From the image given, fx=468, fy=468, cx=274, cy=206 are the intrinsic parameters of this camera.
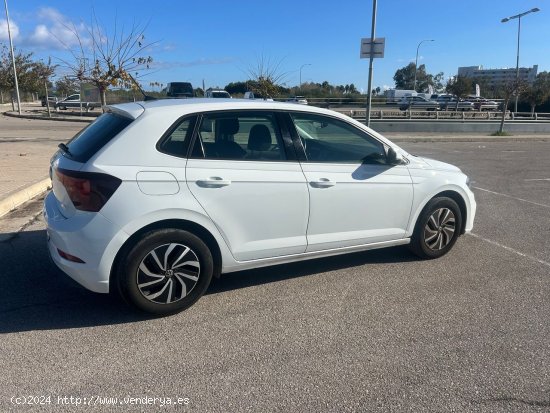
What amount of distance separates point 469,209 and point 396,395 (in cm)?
302

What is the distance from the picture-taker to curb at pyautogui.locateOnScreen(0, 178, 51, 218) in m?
6.65

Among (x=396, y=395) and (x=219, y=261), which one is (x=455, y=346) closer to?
(x=396, y=395)

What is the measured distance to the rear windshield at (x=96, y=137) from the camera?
3648 mm

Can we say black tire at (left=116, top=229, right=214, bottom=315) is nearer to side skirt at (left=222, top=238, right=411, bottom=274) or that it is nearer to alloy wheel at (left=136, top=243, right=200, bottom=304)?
alloy wheel at (left=136, top=243, right=200, bottom=304)

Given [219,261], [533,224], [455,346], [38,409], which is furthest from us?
[533,224]

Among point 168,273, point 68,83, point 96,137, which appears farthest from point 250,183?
point 68,83

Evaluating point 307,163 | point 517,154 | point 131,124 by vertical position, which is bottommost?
point 517,154

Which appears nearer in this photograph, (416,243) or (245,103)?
(245,103)

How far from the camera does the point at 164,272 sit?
3701 millimetres

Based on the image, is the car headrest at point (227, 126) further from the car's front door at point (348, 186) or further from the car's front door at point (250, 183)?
the car's front door at point (348, 186)

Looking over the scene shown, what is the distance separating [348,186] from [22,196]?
218 inches

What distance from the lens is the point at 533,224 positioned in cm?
676

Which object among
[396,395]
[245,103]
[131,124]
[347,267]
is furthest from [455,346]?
[131,124]

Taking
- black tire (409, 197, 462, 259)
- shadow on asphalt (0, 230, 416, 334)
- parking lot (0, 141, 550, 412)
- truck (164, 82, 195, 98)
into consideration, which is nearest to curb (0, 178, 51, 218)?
shadow on asphalt (0, 230, 416, 334)
